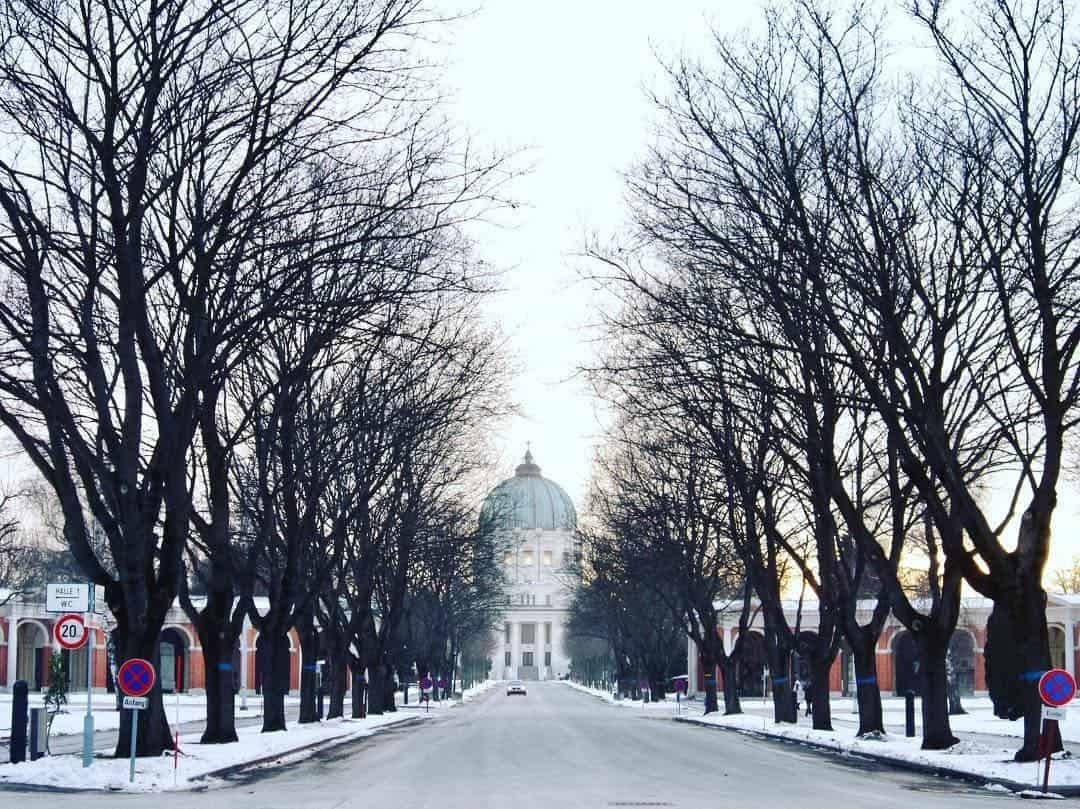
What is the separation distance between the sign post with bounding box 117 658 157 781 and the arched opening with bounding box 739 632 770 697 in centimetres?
7471

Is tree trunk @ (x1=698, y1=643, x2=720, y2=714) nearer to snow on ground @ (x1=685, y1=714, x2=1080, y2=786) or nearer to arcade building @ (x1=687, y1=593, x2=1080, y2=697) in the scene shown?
snow on ground @ (x1=685, y1=714, x2=1080, y2=786)

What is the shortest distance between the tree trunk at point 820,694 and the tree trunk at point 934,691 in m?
10.6

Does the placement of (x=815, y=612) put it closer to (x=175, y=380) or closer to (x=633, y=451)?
(x=633, y=451)

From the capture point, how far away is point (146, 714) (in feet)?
84.0

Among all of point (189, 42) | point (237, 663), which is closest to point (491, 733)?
point (189, 42)

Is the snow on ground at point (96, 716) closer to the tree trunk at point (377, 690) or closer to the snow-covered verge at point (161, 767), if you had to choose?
the snow-covered verge at point (161, 767)

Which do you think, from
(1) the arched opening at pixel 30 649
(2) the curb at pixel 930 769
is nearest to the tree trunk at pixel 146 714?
(2) the curb at pixel 930 769

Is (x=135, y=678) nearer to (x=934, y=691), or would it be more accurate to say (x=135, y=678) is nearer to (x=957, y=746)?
(x=934, y=691)

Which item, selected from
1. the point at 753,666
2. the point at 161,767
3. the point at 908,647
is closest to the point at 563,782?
the point at 161,767

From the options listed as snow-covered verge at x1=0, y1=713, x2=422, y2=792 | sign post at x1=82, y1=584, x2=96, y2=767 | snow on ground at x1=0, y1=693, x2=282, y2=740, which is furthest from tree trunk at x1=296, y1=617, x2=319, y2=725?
sign post at x1=82, y1=584, x2=96, y2=767

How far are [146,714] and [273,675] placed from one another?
1284 centimetres

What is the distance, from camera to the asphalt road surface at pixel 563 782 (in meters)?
18.7

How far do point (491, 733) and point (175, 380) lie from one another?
20008 mm

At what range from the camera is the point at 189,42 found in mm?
21375
